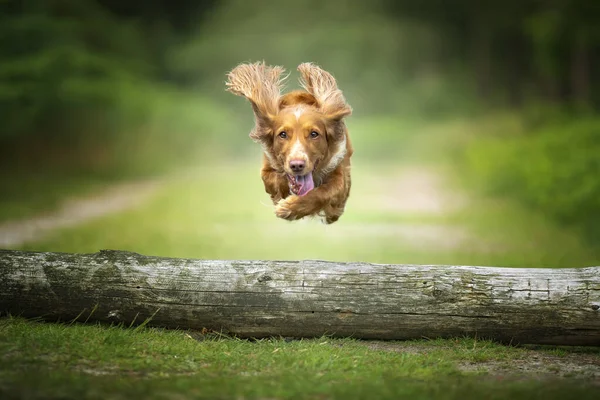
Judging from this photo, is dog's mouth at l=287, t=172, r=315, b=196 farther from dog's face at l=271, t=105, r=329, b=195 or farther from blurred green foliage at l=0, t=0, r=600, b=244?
blurred green foliage at l=0, t=0, r=600, b=244

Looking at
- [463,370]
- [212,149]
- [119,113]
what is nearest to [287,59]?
[212,149]

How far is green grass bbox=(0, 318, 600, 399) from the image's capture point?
17.6ft

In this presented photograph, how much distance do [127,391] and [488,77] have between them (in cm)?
2722

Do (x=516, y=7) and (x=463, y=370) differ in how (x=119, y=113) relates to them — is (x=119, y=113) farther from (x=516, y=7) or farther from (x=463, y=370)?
(x=463, y=370)

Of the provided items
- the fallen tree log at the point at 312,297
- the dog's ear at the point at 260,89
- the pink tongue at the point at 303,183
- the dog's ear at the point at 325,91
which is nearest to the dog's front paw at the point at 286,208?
the pink tongue at the point at 303,183

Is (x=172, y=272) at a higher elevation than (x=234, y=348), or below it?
higher

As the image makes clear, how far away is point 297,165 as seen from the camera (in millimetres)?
7062

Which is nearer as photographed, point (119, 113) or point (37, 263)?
point (37, 263)

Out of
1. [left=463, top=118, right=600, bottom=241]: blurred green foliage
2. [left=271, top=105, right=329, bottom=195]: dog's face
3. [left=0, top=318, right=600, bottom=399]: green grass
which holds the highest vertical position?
[left=463, top=118, right=600, bottom=241]: blurred green foliage

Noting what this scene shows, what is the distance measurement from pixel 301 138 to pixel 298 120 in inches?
8.7

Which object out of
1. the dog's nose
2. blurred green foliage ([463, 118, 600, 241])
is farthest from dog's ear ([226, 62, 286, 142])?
blurred green foliage ([463, 118, 600, 241])

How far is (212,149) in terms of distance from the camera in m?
25.8

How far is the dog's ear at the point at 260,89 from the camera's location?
780 centimetres

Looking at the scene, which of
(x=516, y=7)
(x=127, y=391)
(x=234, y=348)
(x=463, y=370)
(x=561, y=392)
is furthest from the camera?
(x=516, y=7)
